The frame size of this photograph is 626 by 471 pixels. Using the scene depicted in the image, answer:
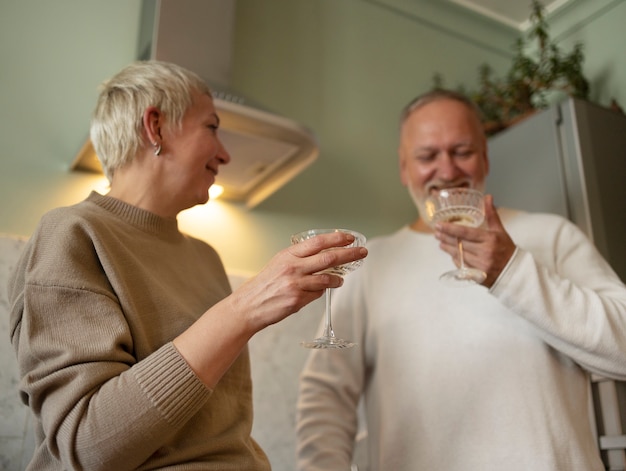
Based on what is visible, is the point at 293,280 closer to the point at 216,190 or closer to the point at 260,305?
the point at 260,305

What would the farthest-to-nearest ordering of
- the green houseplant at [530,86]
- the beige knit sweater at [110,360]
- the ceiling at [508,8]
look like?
the ceiling at [508,8] < the green houseplant at [530,86] < the beige knit sweater at [110,360]

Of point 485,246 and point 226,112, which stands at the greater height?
point 226,112

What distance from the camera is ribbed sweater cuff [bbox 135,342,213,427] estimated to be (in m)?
0.79

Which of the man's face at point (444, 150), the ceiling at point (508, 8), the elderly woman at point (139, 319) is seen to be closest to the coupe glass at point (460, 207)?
the man's face at point (444, 150)

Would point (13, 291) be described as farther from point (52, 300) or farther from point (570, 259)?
point (570, 259)

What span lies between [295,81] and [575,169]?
0.99m

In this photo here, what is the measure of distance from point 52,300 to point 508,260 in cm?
86

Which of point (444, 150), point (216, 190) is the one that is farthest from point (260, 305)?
point (216, 190)

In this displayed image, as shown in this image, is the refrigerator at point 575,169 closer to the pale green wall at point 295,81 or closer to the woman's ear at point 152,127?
the pale green wall at point 295,81

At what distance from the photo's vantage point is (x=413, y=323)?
1434 mm

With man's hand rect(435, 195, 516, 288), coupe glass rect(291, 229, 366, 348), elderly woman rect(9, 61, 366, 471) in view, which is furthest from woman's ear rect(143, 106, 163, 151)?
man's hand rect(435, 195, 516, 288)

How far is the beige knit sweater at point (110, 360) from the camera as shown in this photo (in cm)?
78

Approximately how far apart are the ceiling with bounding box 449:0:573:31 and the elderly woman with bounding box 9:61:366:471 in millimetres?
2061

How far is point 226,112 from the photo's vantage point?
1.50m
